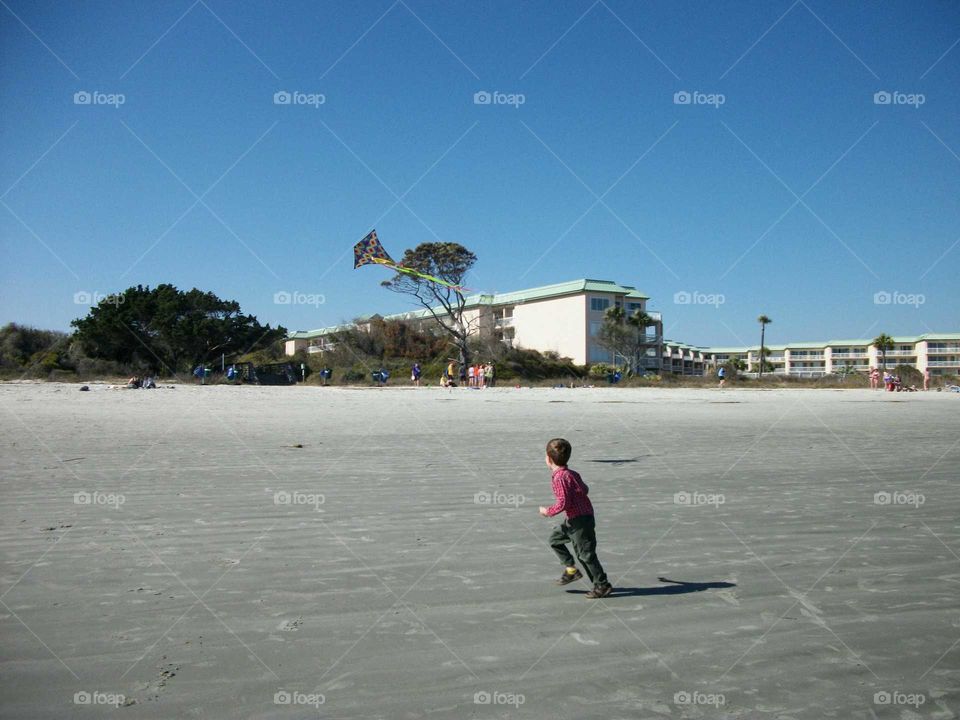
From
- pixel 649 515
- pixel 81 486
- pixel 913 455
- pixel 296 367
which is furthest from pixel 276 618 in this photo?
pixel 296 367

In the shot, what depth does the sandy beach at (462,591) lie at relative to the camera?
124 inches

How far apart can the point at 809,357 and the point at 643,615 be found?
144 metres

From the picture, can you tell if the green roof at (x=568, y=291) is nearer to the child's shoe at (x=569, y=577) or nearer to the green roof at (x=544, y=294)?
the green roof at (x=544, y=294)

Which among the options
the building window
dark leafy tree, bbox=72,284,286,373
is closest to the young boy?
dark leafy tree, bbox=72,284,286,373

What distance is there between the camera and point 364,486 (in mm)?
8398

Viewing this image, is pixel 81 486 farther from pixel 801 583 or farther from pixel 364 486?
pixel 801 583

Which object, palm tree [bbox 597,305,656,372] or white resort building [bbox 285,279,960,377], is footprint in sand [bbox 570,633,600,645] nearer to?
white resort building [bbox 285,279,960,377]

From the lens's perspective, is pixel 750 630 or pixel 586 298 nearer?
pixel 750 630

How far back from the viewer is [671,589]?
15.1ft

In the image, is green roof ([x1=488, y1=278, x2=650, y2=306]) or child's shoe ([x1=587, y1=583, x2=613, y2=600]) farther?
green roof ([x1=488, y1=278, x2=650, y2=306])

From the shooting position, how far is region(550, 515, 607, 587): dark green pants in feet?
14.7

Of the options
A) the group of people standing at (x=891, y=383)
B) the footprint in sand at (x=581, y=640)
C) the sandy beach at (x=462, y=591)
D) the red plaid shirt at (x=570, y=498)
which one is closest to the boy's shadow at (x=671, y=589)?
the sandy beach at (x=462, y=591)

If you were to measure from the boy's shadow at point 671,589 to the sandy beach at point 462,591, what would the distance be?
0.8 inches

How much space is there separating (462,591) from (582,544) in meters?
0.81
